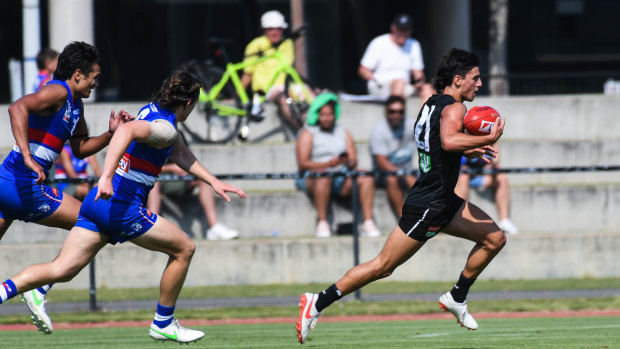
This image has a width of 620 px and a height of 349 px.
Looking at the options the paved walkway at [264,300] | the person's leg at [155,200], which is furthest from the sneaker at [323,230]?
the person's leg at [155,200]

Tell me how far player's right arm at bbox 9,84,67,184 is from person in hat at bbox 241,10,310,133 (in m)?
7.60

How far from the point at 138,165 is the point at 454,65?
2449 mm

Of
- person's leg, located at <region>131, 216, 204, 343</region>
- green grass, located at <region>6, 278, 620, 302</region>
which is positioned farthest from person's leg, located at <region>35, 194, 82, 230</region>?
green grass, located at <region>6, 278, 620, 302</region>

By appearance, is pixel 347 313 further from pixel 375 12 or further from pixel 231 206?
pixel 375 12

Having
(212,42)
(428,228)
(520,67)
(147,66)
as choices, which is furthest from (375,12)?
(428,228)

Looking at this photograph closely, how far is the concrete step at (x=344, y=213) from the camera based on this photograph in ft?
46.4

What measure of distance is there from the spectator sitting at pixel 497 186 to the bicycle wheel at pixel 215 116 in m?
3.42

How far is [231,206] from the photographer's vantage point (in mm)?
14453

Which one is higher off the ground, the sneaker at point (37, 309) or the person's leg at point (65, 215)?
the person's leg at point (65, 215)

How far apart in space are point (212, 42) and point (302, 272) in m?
4.08

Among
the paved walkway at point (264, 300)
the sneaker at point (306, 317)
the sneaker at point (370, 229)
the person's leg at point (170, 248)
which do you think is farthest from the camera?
the sneaker at point (370, 229)

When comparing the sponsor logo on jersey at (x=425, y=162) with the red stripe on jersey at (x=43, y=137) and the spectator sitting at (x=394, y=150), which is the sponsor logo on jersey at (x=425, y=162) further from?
the spectator sitting at (x=394, y=150)

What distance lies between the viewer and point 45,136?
27.7 ft

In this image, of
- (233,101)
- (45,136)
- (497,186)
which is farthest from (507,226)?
(45,136)
